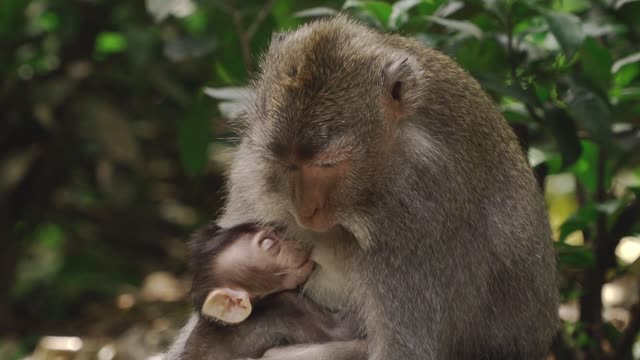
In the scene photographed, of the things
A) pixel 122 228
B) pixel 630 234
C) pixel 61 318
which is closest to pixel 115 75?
pixel 122 228

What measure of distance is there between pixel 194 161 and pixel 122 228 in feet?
9.35

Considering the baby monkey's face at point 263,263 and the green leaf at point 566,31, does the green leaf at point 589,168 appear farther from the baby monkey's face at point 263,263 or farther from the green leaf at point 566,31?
the baby monkey's face at point 263,263

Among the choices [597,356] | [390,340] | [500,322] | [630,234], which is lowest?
[597,356]

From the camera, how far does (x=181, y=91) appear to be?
895 centimetres

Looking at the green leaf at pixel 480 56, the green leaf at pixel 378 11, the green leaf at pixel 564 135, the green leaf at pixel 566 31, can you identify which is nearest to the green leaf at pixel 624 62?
the green leaf at pixel 564 135

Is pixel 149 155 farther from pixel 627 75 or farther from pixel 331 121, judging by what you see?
pixel 331 121

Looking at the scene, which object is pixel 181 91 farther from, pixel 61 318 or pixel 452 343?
pixel 452 343

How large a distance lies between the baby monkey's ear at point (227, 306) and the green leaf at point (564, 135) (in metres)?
1.93

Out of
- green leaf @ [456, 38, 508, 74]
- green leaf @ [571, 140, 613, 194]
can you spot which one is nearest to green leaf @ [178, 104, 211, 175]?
green leaf @ [456, 38, 508, 74]

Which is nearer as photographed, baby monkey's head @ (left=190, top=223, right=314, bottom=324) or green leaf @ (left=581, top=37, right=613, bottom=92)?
baby monkey's head @ (left=190, top=223, right=314, bottom=324)

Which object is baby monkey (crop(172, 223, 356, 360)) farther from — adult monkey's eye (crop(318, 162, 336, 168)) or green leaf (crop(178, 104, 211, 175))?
green leaf (crop(178, 104, 211, 175))

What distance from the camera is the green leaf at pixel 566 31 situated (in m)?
5.17

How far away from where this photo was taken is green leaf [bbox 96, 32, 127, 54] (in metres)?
9.52

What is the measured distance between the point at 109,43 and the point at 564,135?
17.5 ft
